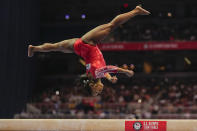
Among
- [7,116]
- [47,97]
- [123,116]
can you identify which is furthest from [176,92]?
[7,116]

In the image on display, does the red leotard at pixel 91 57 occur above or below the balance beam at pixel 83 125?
above

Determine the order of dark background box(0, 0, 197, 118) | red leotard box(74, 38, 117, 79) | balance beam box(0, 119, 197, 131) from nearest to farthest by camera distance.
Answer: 1. balance beam box(0, 119, 197, 131)
2. red leotard box(74, 38, 117, 79)
3. dark background box(0, 0, 197, 118)

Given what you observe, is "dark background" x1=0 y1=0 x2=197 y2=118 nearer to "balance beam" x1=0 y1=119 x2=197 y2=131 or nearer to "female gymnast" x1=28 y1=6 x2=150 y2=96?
Answer: "female gymnast" x1=28 y1=6 x2=150 y2=96

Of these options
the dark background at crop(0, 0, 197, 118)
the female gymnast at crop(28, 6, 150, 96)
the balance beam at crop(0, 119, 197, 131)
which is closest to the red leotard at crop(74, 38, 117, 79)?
the female gymnast at crop(28, 6, 150, 96)

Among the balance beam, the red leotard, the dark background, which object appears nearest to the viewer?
the balance beam

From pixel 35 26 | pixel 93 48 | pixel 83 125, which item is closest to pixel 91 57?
pixel 93 48

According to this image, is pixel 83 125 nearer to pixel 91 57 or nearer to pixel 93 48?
pixel 91 57

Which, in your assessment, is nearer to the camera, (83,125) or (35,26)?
(83,125)

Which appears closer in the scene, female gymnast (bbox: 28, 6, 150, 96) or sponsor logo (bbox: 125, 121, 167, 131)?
sponsor logo (bbox: 125, 121, 167, 131)

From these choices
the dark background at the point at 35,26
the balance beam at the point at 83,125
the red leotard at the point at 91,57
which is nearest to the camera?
the balance beam at the point at 83,125

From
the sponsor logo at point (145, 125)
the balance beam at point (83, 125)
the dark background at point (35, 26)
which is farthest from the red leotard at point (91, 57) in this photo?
the dark background at point (35, 26)

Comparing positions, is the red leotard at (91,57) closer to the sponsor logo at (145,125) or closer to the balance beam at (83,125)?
the balance beam at (83,125)

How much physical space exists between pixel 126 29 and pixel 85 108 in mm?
8034

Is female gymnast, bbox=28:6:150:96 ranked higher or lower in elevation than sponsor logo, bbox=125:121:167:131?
higher
